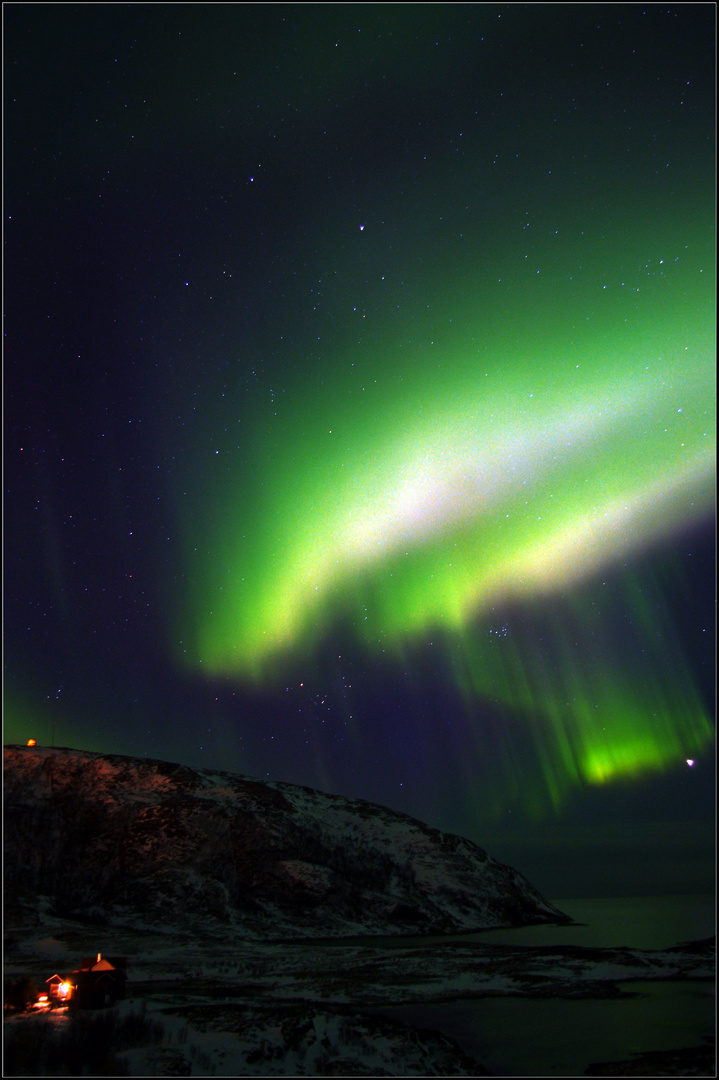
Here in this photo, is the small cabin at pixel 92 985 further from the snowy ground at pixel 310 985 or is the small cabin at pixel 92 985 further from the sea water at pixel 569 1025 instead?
the sea water at pixel 569 1025

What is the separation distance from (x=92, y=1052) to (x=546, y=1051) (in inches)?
495

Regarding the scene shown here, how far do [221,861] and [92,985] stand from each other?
182 feet

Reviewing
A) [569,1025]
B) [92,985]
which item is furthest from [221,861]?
[569,1025]

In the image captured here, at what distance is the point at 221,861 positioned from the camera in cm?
7594

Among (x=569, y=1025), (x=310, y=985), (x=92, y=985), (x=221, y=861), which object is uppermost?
(x=221, y=861)

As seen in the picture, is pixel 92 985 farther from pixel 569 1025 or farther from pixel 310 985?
pixel 569 1025

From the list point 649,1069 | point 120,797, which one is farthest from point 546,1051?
point 120,797

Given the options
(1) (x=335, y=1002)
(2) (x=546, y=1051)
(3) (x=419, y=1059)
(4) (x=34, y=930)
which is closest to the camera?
(3) (x=419, y=1059)

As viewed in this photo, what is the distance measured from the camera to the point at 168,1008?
976 inches

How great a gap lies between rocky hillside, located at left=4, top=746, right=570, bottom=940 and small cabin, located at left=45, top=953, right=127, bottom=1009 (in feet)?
129

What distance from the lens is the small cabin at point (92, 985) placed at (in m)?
23.5

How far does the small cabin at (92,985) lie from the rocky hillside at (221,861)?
129 feet

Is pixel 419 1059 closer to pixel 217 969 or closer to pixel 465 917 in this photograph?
pixel 217 969

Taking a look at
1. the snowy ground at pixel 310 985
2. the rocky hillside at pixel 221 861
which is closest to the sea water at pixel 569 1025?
the snowy ground at pixel 310 985
